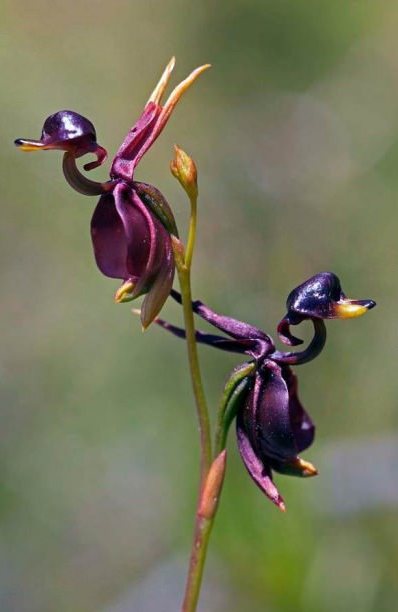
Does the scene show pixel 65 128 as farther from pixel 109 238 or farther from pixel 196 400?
pixel 196 400

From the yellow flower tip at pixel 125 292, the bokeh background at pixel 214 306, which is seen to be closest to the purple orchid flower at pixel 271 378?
the yellow flower tip at pixel 125 292

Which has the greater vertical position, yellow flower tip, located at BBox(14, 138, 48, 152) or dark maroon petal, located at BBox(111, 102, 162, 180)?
dark maroon petal, located at BBox(111, 102, 162, 180)

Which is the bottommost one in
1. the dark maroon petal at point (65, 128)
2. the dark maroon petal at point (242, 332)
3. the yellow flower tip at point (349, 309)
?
the dark maroon petal at point (242, 332)

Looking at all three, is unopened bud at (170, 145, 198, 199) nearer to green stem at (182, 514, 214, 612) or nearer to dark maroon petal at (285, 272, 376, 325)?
dark maroon petal at (285, 272, 376, 325)

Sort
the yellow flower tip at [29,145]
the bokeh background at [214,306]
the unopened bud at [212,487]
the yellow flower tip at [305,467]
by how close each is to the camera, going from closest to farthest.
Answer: the yellow flower tip at [29,145], the unopened bud at [212,487], the yellow flower tip at [305,467], the bokeh background at [214,306]

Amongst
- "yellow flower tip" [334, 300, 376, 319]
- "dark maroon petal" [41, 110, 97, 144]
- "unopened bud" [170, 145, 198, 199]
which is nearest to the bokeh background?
"yellow flower tip" [334, 300, 376, 319]

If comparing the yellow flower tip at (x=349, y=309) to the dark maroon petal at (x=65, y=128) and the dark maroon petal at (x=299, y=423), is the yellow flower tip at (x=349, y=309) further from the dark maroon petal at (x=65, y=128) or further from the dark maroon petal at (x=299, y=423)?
the dark maroon petal at (x=65, y=128)

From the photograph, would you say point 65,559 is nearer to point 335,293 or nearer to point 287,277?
point 287,277
